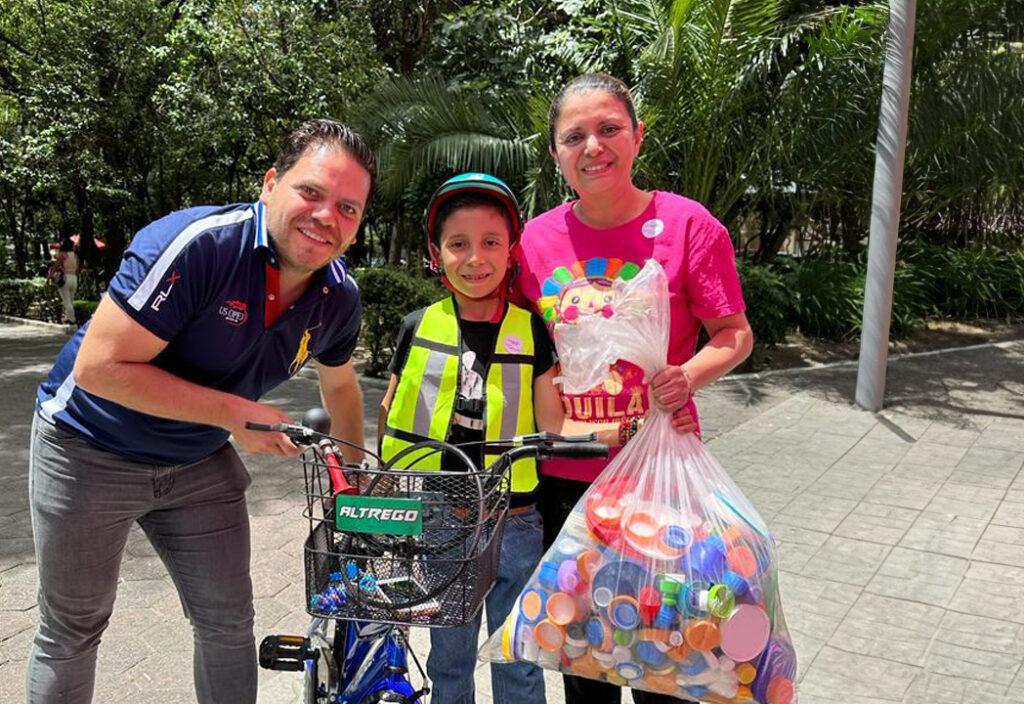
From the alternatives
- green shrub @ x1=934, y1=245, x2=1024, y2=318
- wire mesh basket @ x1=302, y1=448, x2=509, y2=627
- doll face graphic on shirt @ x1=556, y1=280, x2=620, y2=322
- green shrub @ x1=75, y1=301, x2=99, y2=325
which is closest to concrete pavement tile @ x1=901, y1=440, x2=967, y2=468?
doll face graphic on shirt @ x1=556, y1=280, x2=620, y2=322

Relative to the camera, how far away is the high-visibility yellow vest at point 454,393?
2357 millimetres

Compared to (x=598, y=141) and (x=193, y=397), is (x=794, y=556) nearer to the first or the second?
(x=598, y=141)

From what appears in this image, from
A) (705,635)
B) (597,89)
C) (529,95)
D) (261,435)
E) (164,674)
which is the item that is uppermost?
(529,95)

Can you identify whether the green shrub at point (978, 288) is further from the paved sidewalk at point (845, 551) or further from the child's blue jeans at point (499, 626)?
the child's blue jeans at point (499, 626)

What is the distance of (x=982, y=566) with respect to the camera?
4.57m

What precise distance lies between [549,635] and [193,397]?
1.01 meters

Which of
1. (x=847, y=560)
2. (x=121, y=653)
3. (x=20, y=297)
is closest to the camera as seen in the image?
(x=121, y=653)

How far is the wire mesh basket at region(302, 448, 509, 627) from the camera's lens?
1851 mm

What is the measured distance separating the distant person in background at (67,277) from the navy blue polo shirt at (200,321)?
46.5ft

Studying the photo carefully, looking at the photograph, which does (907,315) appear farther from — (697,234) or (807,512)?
(697,234)

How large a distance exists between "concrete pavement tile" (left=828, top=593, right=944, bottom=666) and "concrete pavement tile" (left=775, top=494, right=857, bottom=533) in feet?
3.02

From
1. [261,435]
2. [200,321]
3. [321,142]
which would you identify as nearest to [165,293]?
[200,321]

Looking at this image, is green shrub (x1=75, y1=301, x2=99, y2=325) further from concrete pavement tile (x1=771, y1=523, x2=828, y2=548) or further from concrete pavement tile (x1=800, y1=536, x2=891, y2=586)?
concrete pavement tile (x1=800, y1=536, x2=891, y2=586)

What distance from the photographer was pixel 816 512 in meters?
5.38
